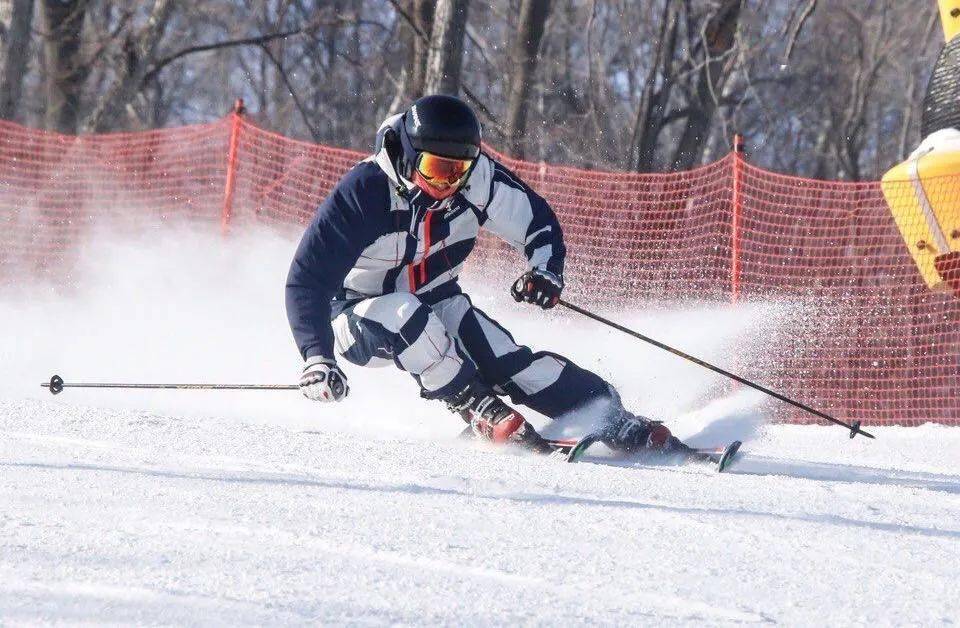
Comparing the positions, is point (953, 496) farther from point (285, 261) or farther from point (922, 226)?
point (285, 261)

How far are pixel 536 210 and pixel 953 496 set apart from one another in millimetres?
2128

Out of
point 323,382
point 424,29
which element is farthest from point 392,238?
point 424,29

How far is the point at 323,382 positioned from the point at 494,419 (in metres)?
0.82

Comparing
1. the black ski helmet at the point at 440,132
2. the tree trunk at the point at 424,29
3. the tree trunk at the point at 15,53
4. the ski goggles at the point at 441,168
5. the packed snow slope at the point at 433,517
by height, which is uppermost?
the tree trunk at the point at 424,29

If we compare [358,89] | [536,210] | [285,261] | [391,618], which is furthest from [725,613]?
[358,89]

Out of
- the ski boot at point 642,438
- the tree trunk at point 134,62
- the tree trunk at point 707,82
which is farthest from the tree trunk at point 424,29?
the ski boot at point 642,438

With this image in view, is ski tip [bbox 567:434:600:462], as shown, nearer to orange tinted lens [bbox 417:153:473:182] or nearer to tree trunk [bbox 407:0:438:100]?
orange tinted lens [bbox 417:153:473:182]

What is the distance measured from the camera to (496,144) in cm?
1672

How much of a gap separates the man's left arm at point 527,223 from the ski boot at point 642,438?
0.63m

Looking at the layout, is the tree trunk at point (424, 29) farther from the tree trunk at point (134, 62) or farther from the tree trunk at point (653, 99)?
the tree trunk at point (653, 99)

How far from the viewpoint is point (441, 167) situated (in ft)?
16.4

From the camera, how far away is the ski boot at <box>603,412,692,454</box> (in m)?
5.24

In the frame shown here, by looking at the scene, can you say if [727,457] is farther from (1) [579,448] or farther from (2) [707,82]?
(2) [707,82]

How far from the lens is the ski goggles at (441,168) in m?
4.98
